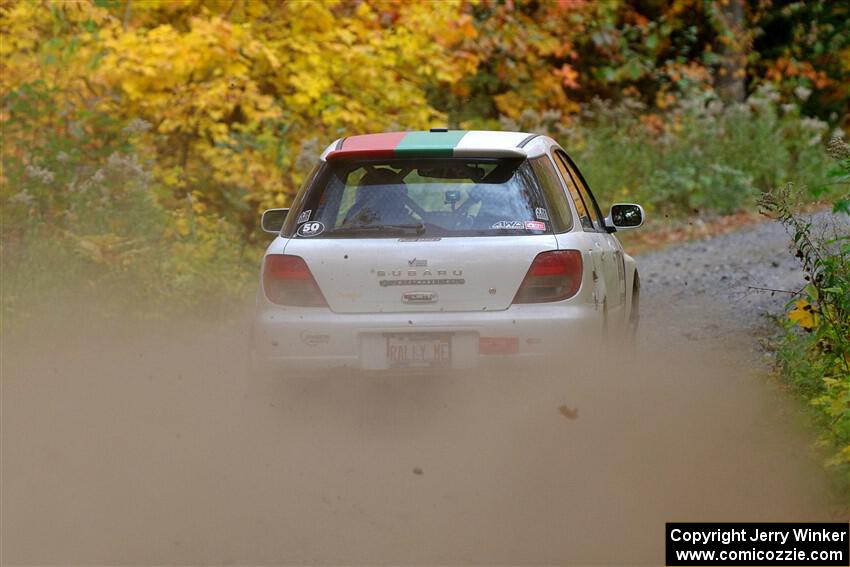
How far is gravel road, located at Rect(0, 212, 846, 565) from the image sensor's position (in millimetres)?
5340

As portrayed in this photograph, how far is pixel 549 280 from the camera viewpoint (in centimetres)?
673

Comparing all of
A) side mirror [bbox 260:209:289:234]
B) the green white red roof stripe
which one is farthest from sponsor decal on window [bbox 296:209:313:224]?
side mirror [bbox 260:209:289:234]

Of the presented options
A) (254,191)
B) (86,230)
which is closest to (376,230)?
(86,230)

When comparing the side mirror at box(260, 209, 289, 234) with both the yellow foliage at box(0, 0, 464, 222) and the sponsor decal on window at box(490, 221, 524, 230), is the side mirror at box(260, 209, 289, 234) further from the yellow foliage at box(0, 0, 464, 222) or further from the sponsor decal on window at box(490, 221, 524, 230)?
the yellow foliage at box(0, 0, 464, 222)

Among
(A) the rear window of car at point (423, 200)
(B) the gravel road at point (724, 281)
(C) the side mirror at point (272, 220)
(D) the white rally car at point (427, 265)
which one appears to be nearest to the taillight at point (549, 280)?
(D) the white rally car at point (427, 265)

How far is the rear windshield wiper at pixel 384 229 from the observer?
6.81 meters

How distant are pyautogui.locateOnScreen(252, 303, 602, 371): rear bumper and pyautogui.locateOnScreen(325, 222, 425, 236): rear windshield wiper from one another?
1.35ft

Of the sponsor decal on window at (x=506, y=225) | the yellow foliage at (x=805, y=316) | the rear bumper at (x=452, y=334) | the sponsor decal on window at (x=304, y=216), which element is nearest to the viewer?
the rear bumper at (x=452, y=334)

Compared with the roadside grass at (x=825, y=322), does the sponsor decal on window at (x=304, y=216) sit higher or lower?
higher

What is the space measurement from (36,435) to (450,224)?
2490 millimetres

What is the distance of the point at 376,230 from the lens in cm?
684

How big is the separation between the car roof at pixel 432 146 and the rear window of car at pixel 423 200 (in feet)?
0.23

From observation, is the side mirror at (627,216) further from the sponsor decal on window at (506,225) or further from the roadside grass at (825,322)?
the sponsor decal on window at (506,225)

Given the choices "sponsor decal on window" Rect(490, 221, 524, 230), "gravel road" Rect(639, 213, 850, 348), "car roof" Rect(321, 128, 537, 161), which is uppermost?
"car roof" Rect(321, 128, 537, 161)
